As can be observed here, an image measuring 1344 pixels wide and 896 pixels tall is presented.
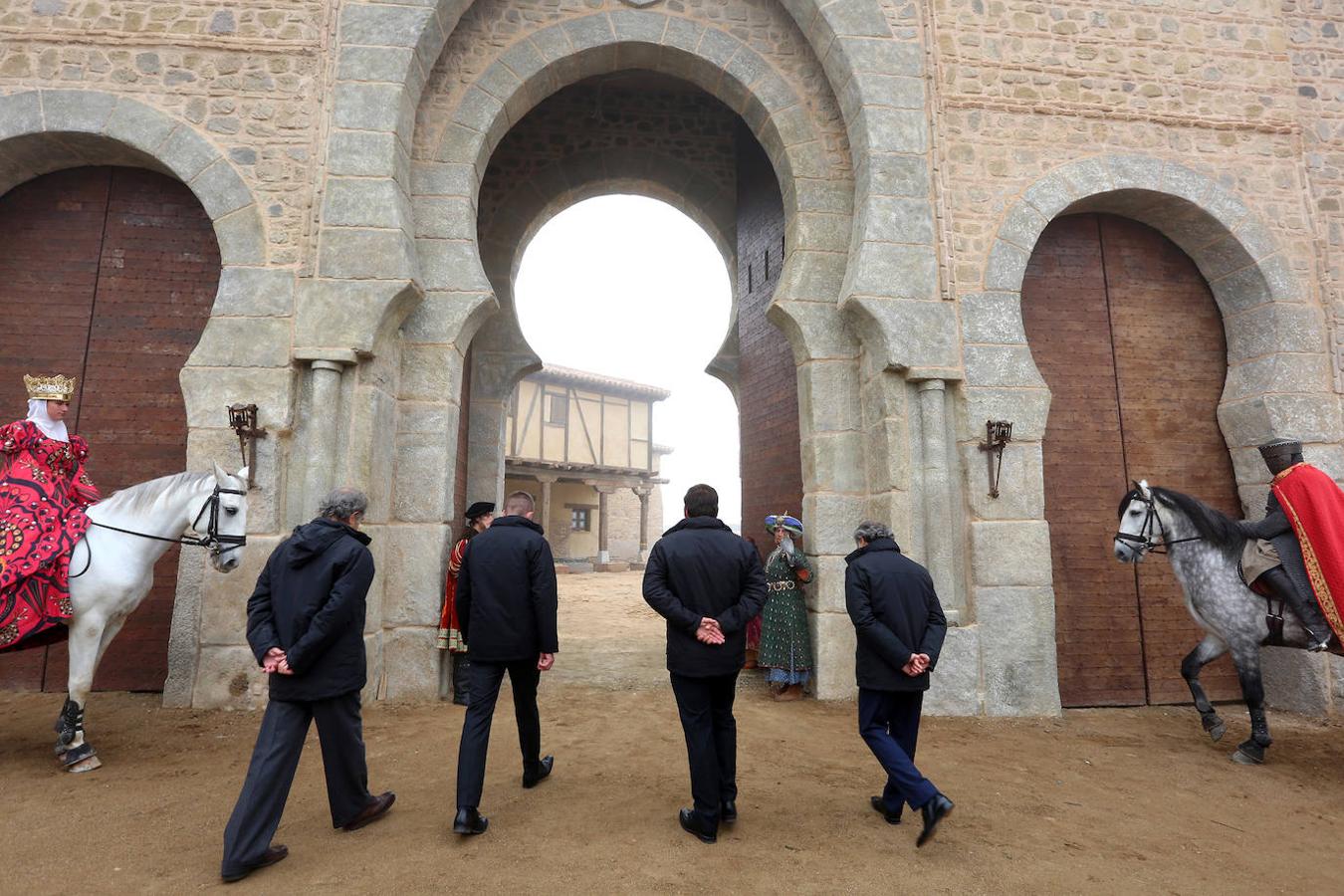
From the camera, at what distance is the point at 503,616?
10.3 feet

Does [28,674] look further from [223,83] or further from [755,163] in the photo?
[755,163]

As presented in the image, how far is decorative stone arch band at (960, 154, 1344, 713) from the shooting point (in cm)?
512

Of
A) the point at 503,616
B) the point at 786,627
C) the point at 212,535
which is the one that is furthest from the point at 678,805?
the point at 212,535

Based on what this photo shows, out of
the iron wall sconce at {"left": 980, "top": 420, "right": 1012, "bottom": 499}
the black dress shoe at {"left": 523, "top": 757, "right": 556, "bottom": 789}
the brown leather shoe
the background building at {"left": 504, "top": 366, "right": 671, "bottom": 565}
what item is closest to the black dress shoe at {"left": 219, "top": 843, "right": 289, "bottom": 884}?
the brown leather shoe

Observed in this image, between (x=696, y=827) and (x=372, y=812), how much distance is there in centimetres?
152

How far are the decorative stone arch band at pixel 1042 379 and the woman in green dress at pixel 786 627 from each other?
1386 mm

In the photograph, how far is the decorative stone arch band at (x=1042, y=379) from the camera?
512 centimetres

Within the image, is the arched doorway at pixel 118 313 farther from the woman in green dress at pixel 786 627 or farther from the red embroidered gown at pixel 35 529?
the woman in green dress at pixel 786 627

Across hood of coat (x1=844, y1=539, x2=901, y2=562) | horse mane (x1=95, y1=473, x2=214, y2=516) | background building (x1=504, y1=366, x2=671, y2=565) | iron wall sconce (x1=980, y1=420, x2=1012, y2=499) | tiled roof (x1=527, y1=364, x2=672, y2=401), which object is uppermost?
tiled roof (x1=527, y1=364, x2=672, y2=401)

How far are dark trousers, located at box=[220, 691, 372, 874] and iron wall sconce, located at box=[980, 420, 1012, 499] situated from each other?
15.4ft

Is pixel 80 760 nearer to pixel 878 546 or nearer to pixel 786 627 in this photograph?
pixel 878 546

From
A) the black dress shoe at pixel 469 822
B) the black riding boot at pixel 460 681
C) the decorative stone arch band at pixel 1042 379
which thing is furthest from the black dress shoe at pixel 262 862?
the decorative stone arch band at pixel 1042 379

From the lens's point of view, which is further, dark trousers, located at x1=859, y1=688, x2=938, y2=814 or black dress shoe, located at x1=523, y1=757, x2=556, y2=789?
black dress shoe, located at x1=523, y1=757, x2=556, y2=789

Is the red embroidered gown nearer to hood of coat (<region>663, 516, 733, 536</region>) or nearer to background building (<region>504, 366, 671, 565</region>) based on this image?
hood of coat (<region>663, 516, 733, 536</region>)
